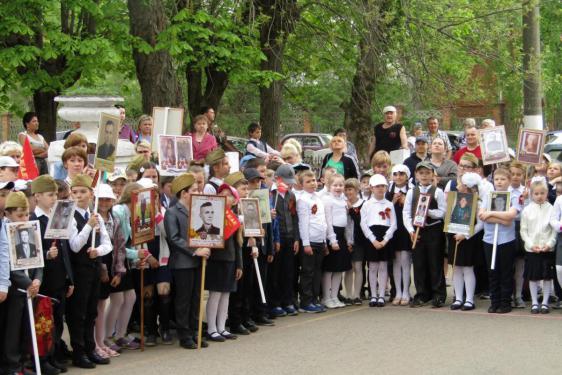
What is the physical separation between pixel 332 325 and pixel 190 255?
2062 mm

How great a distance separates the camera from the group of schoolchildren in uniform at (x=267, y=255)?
30.0ft

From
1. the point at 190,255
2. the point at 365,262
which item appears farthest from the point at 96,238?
the point at 365,262

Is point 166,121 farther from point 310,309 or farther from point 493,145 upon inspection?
point 493,145

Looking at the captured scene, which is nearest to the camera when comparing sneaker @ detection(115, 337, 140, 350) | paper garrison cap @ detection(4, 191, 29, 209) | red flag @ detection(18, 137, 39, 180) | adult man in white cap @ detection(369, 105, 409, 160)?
paper garrison cap @ detection(4, 191, 29, 209)

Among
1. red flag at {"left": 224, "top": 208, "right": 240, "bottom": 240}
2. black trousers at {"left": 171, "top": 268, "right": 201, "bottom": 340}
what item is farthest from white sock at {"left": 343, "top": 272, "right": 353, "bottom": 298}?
black trousers at {"left": 171, "top": 268, "right": 201, "bottom": 340}

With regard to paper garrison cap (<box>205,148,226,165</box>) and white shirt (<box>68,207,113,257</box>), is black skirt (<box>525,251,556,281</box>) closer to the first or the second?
paper garrison cap (<box>205,148,226,165</box>)

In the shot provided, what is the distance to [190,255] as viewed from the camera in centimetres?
1034

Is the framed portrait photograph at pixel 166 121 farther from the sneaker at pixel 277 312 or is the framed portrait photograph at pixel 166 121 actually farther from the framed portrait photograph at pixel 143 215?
the framed portrait photograph at pixel 143 215

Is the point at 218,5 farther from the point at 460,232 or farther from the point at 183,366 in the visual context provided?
the point at 183,366

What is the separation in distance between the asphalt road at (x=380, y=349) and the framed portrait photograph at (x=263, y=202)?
125 centimetres

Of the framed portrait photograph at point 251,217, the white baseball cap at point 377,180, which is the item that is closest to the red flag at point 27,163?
the framed portrait photograph at point 251,217

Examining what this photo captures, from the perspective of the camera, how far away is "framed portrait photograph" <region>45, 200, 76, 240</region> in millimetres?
8766

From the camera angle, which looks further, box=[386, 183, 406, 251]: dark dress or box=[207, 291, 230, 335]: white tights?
box=[386, 183, 406, 251]: dark dress

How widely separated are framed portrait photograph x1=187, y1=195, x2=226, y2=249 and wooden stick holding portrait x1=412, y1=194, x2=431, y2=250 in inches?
129
